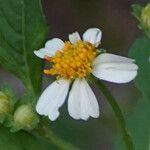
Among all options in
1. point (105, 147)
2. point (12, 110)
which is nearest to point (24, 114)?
point (12, 110)

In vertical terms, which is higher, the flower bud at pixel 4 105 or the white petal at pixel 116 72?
the white petal at pixel 116 72

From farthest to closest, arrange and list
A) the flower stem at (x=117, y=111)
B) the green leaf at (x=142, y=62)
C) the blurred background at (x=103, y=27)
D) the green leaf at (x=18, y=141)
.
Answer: the blurred background at (x=103, y=27) → the green leaf at (x=142, y=62) → the green leaf at (x=18, y=141) → the flower stem at (x=117, y=111)

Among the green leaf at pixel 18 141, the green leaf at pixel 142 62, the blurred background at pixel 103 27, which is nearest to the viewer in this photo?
the green leaf at pixel 18 141

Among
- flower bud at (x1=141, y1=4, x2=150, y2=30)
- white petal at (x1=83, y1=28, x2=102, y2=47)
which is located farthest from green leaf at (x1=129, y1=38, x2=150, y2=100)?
flower bud at (x1=141, y1=4, x2=150, y2=30)

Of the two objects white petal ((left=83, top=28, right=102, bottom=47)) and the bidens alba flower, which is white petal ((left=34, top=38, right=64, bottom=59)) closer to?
the bidens alba flower

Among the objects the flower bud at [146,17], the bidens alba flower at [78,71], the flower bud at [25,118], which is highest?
the flower bud at [146,17]

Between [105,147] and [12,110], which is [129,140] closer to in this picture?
[12,110]

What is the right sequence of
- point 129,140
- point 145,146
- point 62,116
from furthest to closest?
point 62,116
point 145,146
point 129,140

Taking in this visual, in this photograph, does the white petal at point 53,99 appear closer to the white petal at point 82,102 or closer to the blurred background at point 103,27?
the white petal at point 82,102

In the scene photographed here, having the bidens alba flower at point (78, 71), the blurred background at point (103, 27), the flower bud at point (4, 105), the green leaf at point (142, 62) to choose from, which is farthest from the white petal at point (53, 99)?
the blurred background at point (103, 27)
